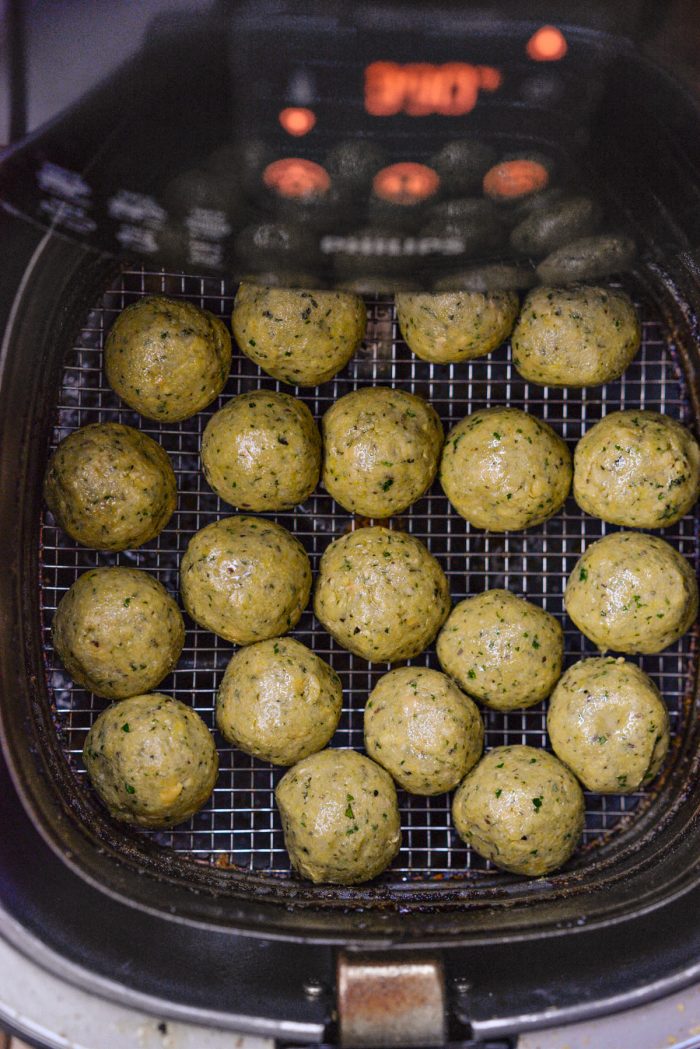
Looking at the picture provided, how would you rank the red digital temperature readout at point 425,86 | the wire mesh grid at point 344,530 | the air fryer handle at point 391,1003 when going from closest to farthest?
the red digital temperature readout at point 425,86 < the air fryer handle at point 391,1003 < the wire mesh grid at point 344,530

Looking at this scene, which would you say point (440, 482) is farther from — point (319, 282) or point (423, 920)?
point (423, 920)

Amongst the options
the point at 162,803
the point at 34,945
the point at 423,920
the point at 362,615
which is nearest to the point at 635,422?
the point at 362,615

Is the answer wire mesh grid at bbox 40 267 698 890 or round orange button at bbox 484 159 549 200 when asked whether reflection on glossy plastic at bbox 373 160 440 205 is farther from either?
wire mesh grid at bbox 40 267 698 890

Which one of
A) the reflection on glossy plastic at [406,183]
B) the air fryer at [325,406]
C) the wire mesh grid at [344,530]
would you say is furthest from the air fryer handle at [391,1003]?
the reflection on glossy plastic at [406,183]

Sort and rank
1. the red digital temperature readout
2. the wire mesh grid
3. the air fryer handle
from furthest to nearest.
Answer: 1. the wire mesh grid
2. the air fryer handle
3. the red digital temperature readout

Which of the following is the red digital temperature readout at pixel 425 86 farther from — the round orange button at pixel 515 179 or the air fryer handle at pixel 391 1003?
the air fryer handle at pixel 391 1003

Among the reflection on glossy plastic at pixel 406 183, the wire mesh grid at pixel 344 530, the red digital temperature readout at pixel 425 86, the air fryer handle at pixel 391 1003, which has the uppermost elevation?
the red digital temperature readout at pixel 425 86

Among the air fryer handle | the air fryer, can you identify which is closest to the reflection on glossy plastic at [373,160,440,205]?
the air fryer
